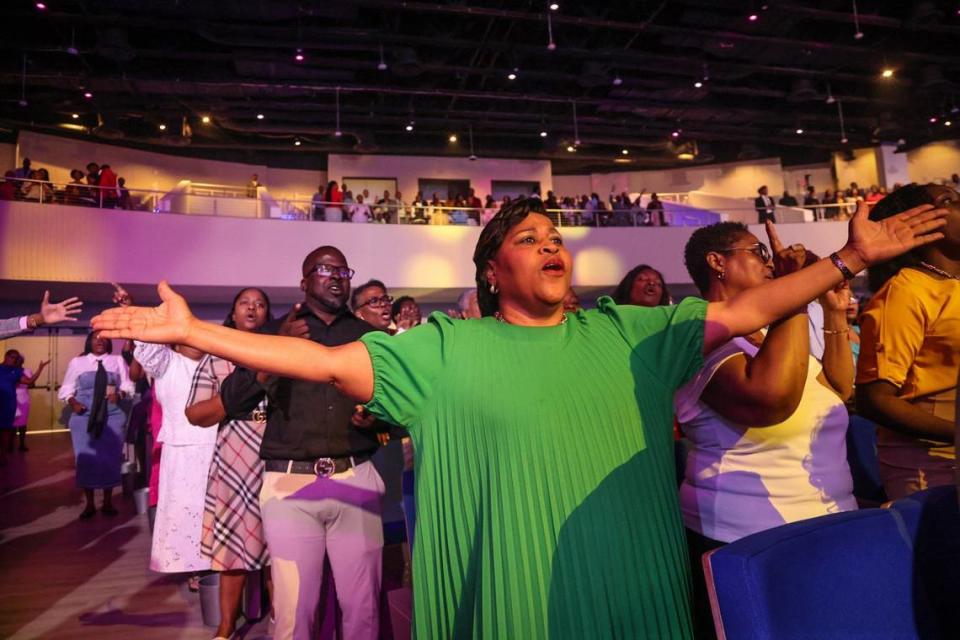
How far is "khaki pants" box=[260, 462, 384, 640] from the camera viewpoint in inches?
86.2

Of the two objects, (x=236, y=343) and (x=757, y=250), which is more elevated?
(x=757, y=250)

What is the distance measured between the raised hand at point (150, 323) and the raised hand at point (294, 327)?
1.05 metres

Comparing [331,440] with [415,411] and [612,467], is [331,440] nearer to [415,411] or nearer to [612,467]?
[415,411]

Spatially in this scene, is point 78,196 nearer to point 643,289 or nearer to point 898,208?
point 643,289

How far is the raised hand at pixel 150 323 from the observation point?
4.00ft

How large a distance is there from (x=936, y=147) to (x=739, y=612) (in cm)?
2111

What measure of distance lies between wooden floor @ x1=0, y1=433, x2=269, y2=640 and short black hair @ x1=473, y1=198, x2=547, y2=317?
2493 mm

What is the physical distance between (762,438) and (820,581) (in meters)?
0.70

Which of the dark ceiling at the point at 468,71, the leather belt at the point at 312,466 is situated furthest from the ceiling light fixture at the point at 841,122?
the leather belt at the point at 312,466

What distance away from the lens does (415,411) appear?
1.33 metres

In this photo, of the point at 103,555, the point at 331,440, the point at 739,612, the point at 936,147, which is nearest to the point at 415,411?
the point at 739,612

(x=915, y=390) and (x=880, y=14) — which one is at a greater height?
(x=880, y=14)

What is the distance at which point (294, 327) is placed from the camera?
236cm

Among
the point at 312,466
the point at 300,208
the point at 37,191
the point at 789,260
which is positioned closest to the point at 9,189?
the point at 37,191
